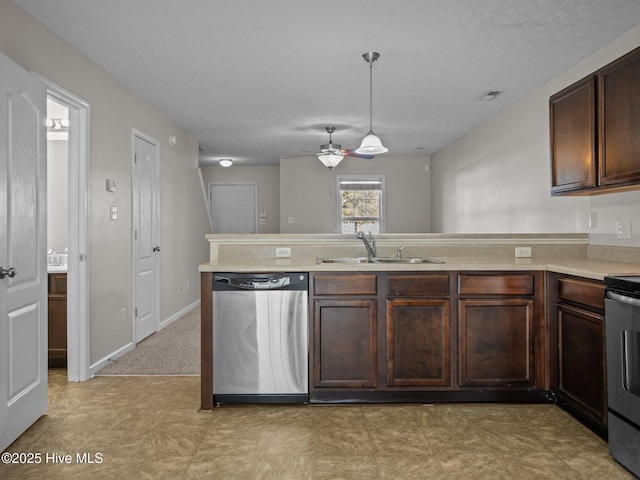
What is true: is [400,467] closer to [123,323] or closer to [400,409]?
Answer: [400,409]

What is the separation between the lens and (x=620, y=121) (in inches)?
103

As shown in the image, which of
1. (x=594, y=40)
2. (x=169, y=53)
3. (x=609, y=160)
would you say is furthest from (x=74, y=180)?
(x=594, y=40)

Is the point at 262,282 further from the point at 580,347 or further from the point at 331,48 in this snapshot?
the point at 331,48

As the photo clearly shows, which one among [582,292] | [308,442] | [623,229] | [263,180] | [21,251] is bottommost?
[308,442]

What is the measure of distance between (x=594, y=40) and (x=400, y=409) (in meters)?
2.90

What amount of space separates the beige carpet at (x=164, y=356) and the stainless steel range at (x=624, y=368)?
2685mm

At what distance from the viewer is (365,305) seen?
110 inches

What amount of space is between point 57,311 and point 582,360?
A: 3.66 m

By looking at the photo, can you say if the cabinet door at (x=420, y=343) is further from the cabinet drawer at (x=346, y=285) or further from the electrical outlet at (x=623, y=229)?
the electrical outlet at (x=623, y=229)

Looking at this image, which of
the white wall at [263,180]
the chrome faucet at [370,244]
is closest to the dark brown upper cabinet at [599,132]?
the chrome faucet at [370,244]

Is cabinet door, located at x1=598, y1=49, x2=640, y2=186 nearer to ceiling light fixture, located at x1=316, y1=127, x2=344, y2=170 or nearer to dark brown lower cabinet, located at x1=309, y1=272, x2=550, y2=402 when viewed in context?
dark brown lower cabinet, located at x1=309, y1=272, x2=550, y2=402

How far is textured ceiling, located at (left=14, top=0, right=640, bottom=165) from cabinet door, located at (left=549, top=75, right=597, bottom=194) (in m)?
0.50

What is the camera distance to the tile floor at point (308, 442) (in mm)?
2080

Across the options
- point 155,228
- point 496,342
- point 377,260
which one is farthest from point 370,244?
point 155,228
